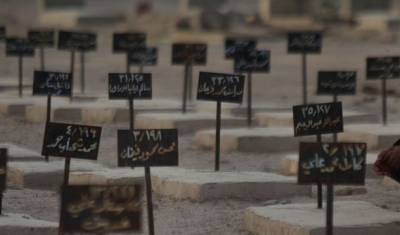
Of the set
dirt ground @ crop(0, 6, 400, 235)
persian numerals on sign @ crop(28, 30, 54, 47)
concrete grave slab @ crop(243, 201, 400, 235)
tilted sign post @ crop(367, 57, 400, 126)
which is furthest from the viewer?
persian numerals on sign @ crop(28, 30, 54, 47)

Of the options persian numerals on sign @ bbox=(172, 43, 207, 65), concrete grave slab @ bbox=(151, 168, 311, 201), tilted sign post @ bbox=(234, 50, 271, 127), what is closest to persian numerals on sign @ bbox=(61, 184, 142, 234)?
concrete grave slab @ bbox=(151, 168, 311, 201)

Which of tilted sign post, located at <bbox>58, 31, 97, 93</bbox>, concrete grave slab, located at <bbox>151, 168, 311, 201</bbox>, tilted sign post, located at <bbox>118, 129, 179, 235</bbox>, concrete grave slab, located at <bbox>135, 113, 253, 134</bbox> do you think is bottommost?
concrete grave slab, located at <bbox>151, 168, 311, 201</bbox>

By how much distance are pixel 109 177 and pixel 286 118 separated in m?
4.65

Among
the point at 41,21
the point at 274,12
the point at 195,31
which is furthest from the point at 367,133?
the point at 41,21

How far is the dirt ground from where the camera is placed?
395 inches

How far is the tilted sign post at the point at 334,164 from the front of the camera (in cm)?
796

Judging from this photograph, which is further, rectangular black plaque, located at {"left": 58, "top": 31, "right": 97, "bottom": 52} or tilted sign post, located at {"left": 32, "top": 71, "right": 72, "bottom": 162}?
rectangular black plaque, located at {"left": 58, "top": 31, "right": 97, "bottom": 52}

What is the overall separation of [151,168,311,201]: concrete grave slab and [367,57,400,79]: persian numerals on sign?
133 inches

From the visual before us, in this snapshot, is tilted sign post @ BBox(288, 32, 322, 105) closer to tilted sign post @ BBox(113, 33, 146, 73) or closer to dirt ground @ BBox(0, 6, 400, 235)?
dirt ground @ BBox(0, 6, 400, 235)

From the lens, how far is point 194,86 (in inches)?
812

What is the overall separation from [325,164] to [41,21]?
31.2 metres

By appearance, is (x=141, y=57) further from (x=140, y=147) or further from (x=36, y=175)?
(x=140, y=147)

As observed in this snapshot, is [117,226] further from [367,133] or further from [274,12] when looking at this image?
[274,12]

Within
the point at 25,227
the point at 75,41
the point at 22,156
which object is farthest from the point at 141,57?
the point at 25,227
